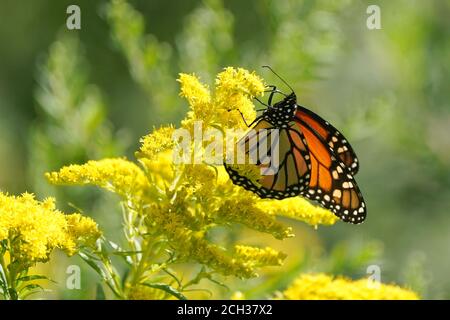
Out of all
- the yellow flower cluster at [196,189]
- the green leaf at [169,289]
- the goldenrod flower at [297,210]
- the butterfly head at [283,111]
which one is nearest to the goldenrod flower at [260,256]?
the yellow flower cluster at [196,189]

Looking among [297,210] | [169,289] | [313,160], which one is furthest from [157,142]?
[313,160]

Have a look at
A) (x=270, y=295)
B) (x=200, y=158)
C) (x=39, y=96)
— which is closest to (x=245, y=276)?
(x=200, y=158)

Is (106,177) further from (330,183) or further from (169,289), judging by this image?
(330,183)

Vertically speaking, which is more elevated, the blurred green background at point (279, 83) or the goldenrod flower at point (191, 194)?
the blurred green background at point (279, 83)

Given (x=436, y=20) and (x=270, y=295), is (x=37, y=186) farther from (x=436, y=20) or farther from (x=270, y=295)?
(x=436, y=20)

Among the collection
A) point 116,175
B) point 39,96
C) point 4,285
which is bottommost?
point 4,285

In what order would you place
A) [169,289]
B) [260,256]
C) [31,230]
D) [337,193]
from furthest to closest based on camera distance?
[337,193]
[260,256]
[169,289]
[31,230]

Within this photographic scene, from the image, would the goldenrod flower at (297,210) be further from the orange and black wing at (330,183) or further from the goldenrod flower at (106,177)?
the goldenrod flower at (106,177)
